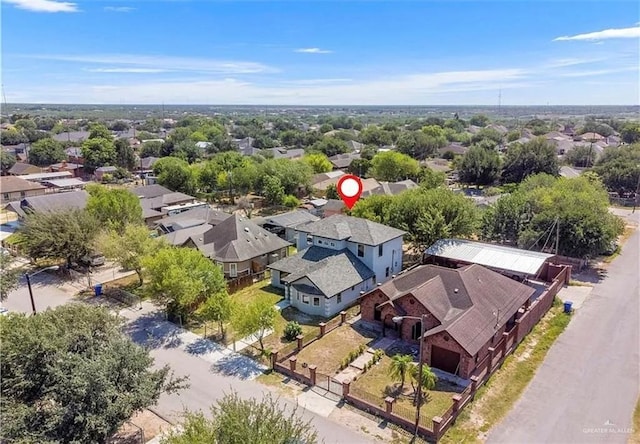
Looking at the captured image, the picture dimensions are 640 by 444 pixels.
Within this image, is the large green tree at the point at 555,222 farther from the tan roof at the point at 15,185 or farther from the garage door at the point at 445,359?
the tan roof at the point at 15,185

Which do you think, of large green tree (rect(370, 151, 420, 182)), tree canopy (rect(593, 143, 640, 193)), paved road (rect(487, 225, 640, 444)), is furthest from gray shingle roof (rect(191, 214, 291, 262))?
tree canopy (rect(593, 143, 640, 193))

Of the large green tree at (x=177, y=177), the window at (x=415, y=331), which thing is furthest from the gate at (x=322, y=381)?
the large green tree at (x=177, y=177)

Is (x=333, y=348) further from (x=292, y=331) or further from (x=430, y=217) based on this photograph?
(x=430, y=217)

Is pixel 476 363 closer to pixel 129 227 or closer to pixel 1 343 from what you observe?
pixel 1 343

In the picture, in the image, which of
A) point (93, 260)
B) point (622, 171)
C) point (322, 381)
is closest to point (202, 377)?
point (322, 381)

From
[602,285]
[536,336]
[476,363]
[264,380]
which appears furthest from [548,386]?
[602,285]
